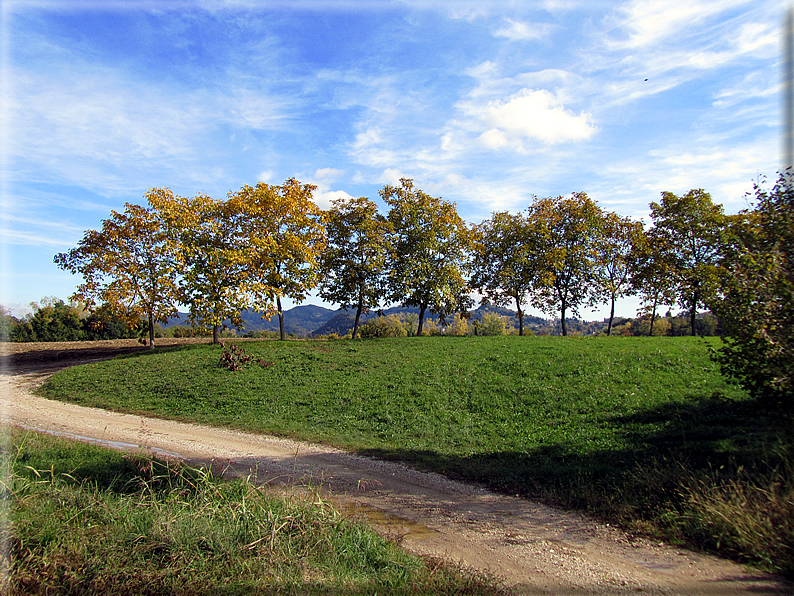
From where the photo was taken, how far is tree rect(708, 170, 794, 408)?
7699mm

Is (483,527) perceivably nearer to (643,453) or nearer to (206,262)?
(643,453)

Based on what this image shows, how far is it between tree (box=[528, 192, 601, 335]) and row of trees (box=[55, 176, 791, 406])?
120 mm

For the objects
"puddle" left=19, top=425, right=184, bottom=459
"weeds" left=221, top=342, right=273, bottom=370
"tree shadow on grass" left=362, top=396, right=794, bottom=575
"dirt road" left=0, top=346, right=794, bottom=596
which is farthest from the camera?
"weeds" left=221, top=342, right=273, bottom=370

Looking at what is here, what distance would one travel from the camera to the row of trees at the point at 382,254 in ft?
101

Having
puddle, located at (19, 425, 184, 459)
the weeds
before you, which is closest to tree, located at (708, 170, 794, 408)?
puddle, located at (19, 425, 184, 459)

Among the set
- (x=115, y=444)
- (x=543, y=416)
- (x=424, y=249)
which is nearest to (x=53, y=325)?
(x=424, y=249)

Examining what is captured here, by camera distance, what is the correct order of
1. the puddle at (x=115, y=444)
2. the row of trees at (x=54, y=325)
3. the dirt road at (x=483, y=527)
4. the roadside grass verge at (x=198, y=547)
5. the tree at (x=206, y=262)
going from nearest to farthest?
the roadside grass verge at (x=198, y=547), the dirt road at (x=483, y=527), the puddle at (x=115, y=444), the tree at (x=206, y=262), the row of trees at (x=54, y=325)

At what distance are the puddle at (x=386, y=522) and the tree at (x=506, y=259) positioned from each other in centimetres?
3571

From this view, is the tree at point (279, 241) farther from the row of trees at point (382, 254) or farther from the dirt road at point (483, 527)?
the dirt road at point (483, 527)

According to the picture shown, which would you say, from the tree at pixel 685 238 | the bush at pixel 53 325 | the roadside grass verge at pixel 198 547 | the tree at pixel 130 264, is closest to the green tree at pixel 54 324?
the bush at pixel 53 325

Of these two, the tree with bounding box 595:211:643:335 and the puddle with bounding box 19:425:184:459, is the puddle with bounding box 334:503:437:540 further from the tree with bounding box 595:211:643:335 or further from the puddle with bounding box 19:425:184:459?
the tree with bounding box 595:211:643:335

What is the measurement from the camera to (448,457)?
38.9 feet

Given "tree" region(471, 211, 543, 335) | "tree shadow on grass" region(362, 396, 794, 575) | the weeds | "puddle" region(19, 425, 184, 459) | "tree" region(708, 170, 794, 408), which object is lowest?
"puddle" region(19, 425, 184, 459)

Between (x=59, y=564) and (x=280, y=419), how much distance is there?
1089cm
